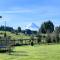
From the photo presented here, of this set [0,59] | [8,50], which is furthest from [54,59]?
[8,50]

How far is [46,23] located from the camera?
15912 cm

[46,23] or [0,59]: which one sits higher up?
Answer: [46,23]

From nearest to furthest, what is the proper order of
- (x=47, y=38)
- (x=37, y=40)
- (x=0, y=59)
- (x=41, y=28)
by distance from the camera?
(x=0, y=59), (x=37, y=40), (x=47, y=38), (x=41, y=28)

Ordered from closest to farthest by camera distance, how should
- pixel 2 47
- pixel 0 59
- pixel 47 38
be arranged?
1. pixel 0 59
2. pixel 2 47
3. pixel 47 38

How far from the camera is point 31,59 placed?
99.2 ft

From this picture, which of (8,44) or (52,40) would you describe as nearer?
(8,44)

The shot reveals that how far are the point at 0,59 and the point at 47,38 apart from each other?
60417 mm

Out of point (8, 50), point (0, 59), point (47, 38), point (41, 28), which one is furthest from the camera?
point (41, 28)

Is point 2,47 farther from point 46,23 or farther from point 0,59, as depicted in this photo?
point 46,23

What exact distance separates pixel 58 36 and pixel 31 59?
2546 inches

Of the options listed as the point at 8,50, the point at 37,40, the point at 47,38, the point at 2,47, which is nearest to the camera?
the point at 8,50

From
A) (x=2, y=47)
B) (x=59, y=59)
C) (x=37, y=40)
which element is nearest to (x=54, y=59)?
(x=59, y=59)

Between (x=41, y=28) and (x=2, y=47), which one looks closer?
(x=2, y=47)

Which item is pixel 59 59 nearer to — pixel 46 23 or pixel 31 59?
pixel 31 59
